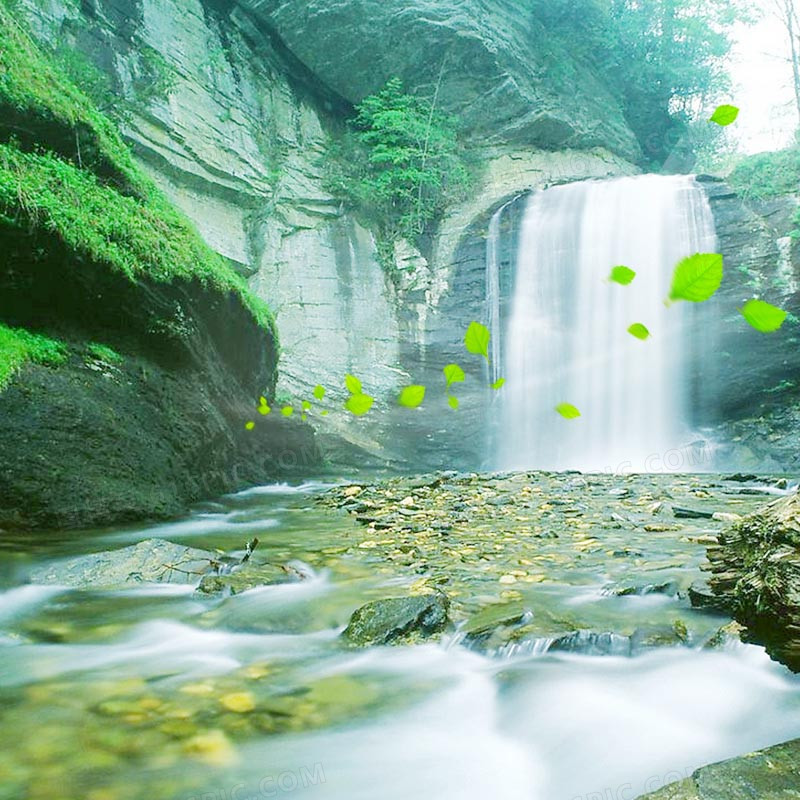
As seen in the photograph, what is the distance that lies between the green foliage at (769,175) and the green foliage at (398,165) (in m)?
7.38

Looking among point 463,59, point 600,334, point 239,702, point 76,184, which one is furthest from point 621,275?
point 463,59

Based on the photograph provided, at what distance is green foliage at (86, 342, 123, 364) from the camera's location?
5.25 meters

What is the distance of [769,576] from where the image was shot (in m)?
1.88

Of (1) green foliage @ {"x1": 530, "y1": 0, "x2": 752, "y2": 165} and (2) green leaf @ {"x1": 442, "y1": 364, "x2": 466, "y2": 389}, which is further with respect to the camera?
(1) green foliage @ {"x1": 530, "y1": 0, "x2": 752, "y2": 165}

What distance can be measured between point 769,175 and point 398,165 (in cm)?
979

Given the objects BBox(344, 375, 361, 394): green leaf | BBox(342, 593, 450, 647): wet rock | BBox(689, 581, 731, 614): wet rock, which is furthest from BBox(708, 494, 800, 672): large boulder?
BBox(344, 375, 361, 394): green leaf

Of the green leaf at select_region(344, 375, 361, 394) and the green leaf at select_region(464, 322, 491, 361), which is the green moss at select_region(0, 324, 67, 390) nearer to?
the green leaf at select_region(344, 375, 361, 394)

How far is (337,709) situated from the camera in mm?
1839

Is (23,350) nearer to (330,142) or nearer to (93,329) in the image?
(93,329)

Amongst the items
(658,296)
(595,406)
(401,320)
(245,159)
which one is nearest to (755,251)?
(658,296)

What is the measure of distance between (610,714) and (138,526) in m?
4.03

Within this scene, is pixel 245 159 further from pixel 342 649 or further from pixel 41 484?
pixel 342 649

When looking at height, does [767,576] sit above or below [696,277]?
below

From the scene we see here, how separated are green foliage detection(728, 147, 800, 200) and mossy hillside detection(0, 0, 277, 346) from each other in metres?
13.5
